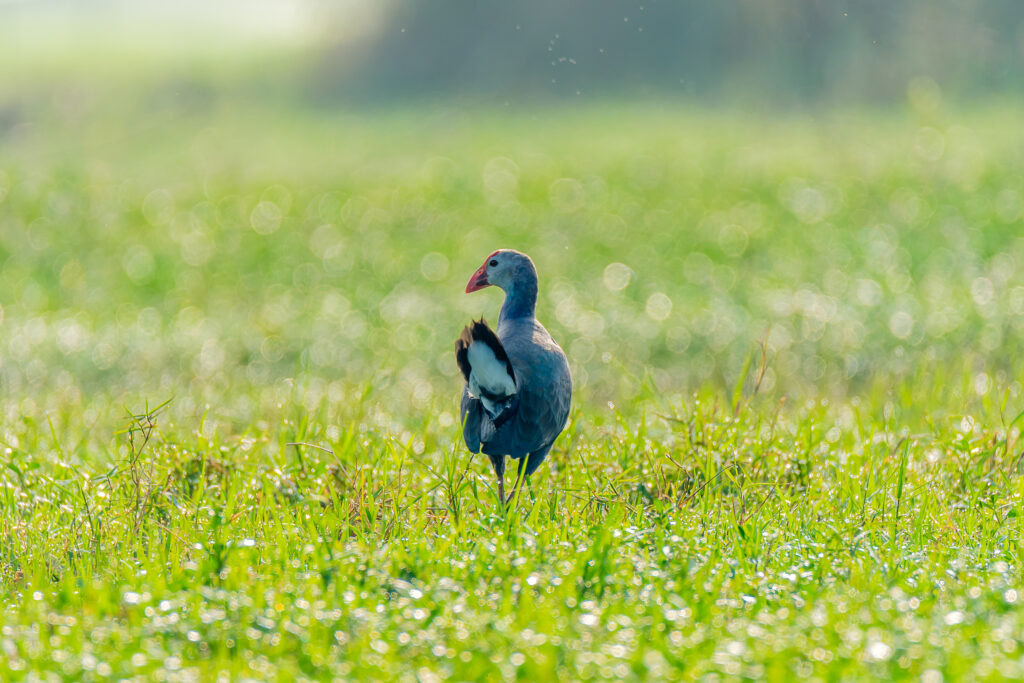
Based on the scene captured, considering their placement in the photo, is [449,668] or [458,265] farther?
[458,265]

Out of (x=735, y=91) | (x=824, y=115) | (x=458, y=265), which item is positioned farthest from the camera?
(x=735, y=91)

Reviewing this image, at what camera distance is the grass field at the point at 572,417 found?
10.9 ft

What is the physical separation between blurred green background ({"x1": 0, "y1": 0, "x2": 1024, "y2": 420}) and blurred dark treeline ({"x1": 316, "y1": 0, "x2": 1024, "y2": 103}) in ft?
0.26

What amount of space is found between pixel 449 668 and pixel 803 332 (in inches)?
284

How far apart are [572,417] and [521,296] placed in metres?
0.87

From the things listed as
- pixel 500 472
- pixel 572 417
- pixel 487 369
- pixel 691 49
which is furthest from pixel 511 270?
pixel 691 49

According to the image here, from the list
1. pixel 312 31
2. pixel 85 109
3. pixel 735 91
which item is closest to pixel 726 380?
pixel 735 91

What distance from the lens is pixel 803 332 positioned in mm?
9766

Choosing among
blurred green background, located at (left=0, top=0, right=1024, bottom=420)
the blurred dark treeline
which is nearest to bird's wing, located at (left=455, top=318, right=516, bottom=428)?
blurred green background, located at (left=0, top=0, right=1024, bottom=420)

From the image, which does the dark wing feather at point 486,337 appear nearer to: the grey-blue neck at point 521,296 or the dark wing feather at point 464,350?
the dark wing feather at point 464,350

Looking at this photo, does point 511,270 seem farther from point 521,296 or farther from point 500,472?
point 500,472

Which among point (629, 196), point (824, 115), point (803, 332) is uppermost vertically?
point (824, 115)

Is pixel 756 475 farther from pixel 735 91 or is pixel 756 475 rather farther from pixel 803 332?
pixel 735 91

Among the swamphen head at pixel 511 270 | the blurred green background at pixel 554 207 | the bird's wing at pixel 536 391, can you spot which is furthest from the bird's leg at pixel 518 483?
the blurred green background at pixel 554 207
